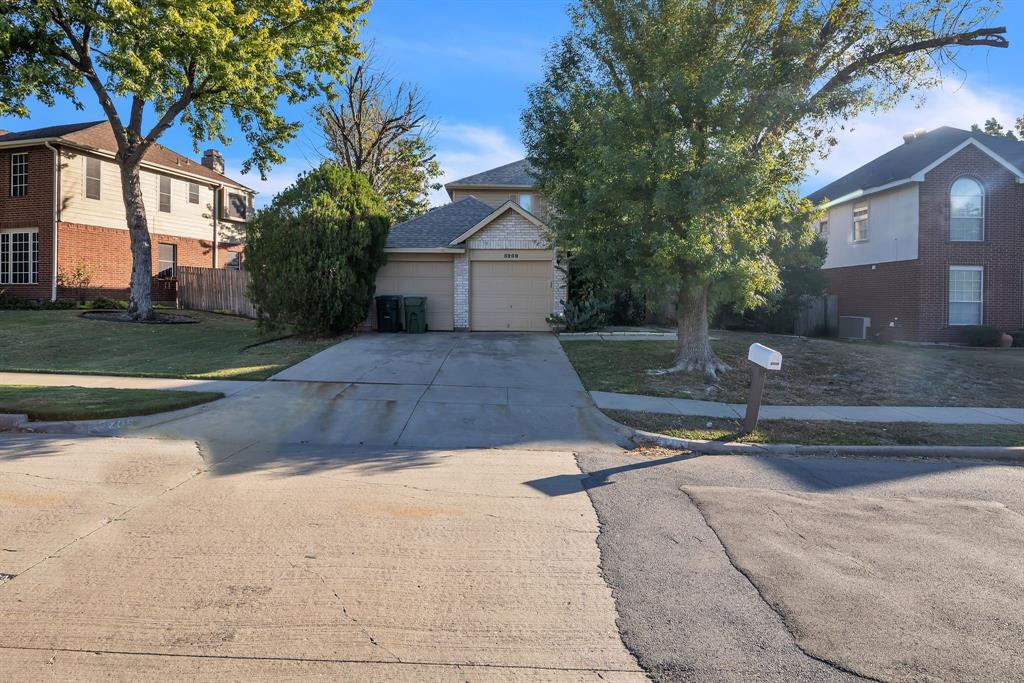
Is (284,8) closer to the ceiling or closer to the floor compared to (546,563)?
closer to the ceiling

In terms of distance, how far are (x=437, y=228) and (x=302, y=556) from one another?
18367 millimetres

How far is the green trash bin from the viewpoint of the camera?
19.9 meters

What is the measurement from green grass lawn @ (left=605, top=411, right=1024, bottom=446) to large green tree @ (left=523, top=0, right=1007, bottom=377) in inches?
109

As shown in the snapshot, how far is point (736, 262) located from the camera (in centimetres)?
1105

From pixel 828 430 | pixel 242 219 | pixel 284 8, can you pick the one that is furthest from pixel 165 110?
pixel 828 430

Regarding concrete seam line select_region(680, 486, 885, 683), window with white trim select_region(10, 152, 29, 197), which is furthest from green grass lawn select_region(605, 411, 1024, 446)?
window with white trim select_region(10, 152, 29, 197)

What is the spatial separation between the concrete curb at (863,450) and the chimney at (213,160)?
34.6m

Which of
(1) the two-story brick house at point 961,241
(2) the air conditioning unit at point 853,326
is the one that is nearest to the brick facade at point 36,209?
(1) the two-story brick house at point 961,241

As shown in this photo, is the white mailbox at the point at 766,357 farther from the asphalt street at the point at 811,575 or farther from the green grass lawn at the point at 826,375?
the green grass lawn at the point at 826,375

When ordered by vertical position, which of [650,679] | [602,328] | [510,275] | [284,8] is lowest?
[650,679]

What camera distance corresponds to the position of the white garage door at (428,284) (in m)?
20.7

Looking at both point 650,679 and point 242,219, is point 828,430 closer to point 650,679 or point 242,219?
point 650,679

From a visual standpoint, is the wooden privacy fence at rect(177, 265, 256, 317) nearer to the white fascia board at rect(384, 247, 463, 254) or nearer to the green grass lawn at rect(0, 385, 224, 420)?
the white fascia board at rect(384, 247, 463, 254)

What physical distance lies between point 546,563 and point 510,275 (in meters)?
16.6
